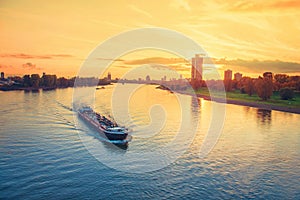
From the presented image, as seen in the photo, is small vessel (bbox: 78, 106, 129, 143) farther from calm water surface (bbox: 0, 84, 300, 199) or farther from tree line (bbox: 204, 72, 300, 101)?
tree line (bbox: 204, 72, 300, 101)

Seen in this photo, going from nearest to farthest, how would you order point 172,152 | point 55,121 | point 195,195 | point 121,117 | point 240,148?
point 195,195, point 172,152, point 240,148, point 55,121, point 121,117

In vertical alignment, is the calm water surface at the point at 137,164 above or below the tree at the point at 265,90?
below

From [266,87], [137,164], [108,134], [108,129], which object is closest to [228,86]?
[266,87]

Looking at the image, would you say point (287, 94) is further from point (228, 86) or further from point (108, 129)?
point (108, 129)

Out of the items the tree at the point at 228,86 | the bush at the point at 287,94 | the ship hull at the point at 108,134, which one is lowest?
the ship hull at the point at 108,134

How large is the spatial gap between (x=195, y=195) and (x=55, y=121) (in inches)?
530

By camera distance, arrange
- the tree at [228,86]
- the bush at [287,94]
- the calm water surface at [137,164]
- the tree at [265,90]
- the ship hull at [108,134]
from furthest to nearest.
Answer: the tree at [228,86], the tree at [265,90], the bush at [287,94], the ship hull at [108,134], the calm water surface at [137,164]

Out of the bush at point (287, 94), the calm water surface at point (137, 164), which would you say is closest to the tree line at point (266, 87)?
the bush at point (287, 94)

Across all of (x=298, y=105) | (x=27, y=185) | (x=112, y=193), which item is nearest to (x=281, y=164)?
(x=112, y=193)

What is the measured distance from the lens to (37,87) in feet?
192

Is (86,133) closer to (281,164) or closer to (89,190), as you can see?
(89,190)

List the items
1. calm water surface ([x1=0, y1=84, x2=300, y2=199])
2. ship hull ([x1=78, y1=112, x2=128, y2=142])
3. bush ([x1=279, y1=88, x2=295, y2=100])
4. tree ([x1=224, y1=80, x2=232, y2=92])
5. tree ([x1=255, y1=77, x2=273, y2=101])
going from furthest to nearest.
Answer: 1. tree ([x1=224, y1=80, x2=232, y2=92])
2. tree ([x1=255, y1=77, x2=273, y2=101])
3. bush ([x1=279, y1=88, x2=295, y2=100])
4. ship hull ([x1=78, y1=112, x2=128, y2=142])
5. calm water surface ([x1=0, y1=84, x2=300, y2=199])

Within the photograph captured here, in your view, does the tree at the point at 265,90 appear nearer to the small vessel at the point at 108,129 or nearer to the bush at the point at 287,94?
the bush at the point at 287,94

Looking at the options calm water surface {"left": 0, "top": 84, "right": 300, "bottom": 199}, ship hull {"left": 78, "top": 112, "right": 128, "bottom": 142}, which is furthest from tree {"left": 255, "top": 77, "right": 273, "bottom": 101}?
ship hull {"left": 78, "top": 112, "right": 128, "bottom": 142}
